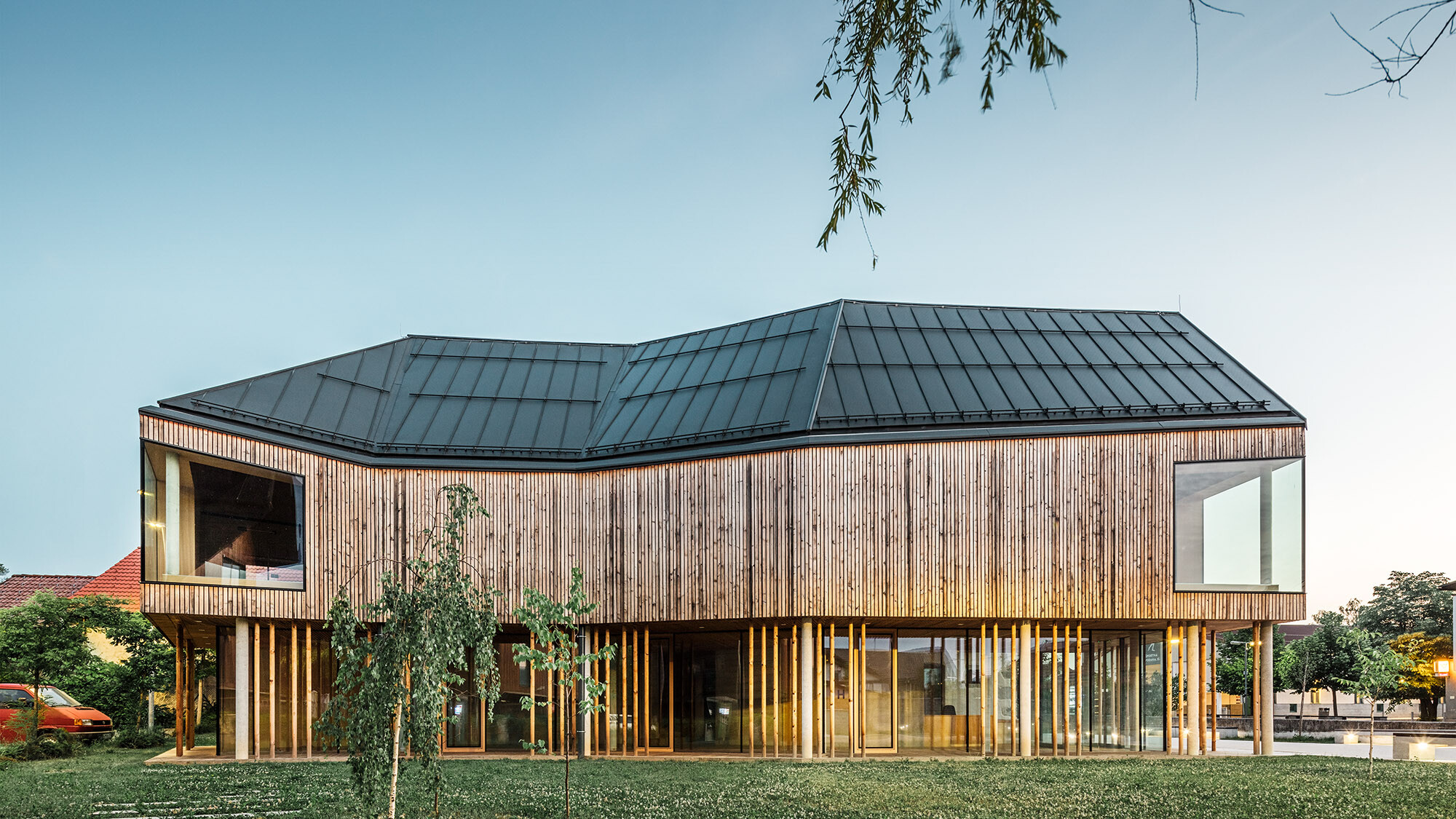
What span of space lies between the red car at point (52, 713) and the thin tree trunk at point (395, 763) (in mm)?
16981

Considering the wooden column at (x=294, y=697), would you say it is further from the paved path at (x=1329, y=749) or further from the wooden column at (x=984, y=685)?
the paved path at (x=1329, y=749)

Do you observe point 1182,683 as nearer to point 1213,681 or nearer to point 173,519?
point 1213,681

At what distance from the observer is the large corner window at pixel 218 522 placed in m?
20.5

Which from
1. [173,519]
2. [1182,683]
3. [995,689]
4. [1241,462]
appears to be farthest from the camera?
[1182,683]

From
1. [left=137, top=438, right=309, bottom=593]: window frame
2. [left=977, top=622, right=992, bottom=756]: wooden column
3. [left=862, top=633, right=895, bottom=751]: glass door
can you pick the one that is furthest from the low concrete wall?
[left=137, top=438, right=309, bottom=593]: window frame

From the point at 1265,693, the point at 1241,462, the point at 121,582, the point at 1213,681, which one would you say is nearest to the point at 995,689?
the point at 1265,693

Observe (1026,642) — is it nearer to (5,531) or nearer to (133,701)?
(133,701)

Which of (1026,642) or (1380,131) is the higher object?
(1380,131)

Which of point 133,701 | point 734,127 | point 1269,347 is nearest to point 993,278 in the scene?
point 1269,347

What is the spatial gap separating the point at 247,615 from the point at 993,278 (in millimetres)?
52131

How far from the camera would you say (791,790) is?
15.8 metres

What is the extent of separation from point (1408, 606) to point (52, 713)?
62.3 metres

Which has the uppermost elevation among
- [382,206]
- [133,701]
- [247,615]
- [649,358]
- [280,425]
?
[382,206]

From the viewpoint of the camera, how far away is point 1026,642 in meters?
22.1
